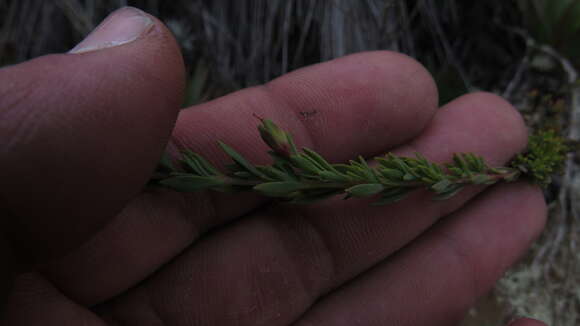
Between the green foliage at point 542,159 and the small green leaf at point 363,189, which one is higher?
the small green leaf at point 363,189

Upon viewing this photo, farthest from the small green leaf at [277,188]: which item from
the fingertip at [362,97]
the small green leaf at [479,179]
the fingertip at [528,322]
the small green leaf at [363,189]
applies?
the fingertip at [528,322]

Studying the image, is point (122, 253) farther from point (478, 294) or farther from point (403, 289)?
point (478, 294)

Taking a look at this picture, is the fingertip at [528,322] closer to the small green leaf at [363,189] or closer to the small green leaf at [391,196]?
the small green leaf at [391,196]

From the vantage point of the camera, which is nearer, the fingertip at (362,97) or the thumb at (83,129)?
the thumb at (83,129)

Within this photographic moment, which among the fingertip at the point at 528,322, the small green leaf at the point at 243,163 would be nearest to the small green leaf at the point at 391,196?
the small green leaf at the point at 243,163

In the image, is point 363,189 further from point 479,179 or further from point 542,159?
point 542,159

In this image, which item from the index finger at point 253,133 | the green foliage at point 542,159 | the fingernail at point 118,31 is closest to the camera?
the fingernail at point 118,31

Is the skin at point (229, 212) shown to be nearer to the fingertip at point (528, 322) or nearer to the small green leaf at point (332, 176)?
the fingertip at point (528, 322)

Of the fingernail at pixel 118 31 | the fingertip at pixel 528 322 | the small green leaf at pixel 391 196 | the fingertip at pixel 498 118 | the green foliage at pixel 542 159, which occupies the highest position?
the fingernail at pixel 118 31

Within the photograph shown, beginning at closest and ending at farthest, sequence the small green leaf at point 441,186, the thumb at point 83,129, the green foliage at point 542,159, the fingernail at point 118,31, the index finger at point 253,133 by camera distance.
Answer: the thumb at point 83,129
the fingernail at point 118,31
the index finger at point 253,133
the small green leaf at point 441,186
the green foliage at point 542,159
